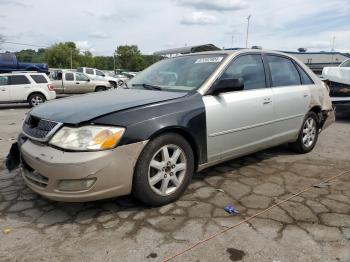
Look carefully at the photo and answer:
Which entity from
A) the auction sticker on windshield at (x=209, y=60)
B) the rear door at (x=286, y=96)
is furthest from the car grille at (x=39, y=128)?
the rear door at (x=286, y=96)

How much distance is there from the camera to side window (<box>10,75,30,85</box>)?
45.6 feet

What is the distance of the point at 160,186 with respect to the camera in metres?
3.35

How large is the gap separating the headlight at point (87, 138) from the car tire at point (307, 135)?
3170 millimetres

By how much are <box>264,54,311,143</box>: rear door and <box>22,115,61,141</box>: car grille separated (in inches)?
108

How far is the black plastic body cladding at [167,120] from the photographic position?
3.02 meters

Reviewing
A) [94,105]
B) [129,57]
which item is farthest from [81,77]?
[129,57]

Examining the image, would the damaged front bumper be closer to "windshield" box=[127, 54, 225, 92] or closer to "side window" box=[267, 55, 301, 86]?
"windshield" box=[127, 54, 225, 92]

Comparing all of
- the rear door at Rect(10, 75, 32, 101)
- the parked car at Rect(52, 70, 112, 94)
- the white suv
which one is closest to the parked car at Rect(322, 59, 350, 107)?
the white suv

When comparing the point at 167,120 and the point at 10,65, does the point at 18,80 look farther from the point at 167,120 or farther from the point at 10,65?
the point at 167,120

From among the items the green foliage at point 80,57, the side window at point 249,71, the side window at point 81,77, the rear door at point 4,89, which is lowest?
the rear door at point 4,89

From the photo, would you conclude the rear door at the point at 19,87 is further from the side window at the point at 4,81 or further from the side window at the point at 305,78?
the side window at the point at 305,78

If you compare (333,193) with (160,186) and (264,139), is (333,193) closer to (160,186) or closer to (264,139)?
(264,139)

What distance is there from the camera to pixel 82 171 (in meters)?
2.85

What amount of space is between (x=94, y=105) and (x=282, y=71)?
276cm
